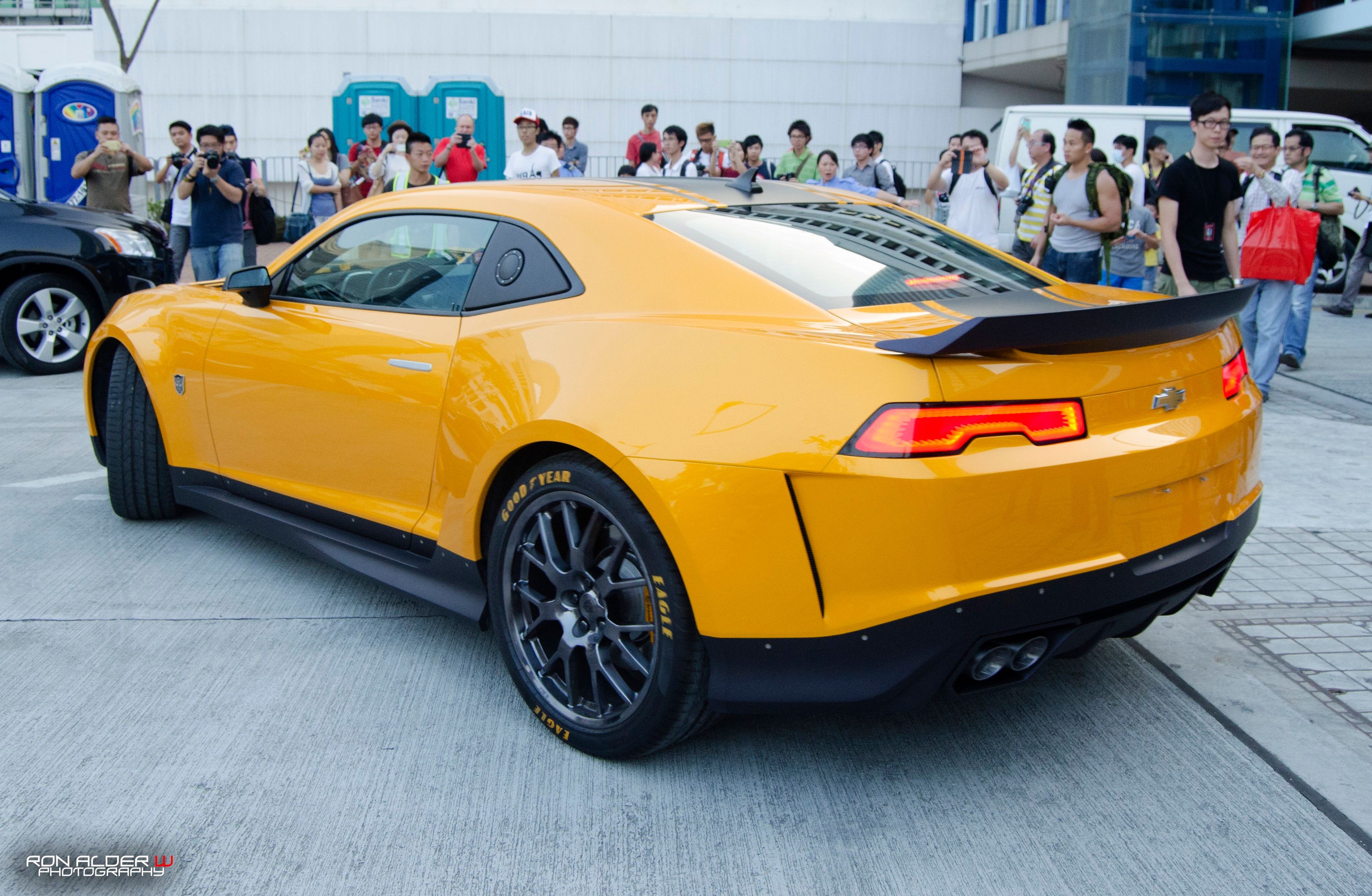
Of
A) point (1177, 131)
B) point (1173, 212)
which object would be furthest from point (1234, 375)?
point (1177, 131)

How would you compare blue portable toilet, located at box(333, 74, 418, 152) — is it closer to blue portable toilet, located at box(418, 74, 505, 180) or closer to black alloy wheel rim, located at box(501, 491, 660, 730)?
blue portable toilet, located at box(418, 74, 505, 180)

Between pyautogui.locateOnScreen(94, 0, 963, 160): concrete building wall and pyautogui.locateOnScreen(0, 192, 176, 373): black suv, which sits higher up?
pyautogui.locateOnScreen(94, 0, 963, 160): concrete building wall

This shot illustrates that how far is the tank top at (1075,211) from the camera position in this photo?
777 cm

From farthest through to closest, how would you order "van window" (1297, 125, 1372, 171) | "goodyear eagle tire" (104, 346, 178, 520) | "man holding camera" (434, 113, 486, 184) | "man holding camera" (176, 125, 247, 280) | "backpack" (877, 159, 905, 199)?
"van window" (1297, 125, 1372, 171) < "backpack" (877, 159, 905, 199) < "man holding camera" (434, 113, 486, 184) < "man holding camera" (176, 125, 247, 280) < "goodyear eagle tire" (104, 346, 178, 520)

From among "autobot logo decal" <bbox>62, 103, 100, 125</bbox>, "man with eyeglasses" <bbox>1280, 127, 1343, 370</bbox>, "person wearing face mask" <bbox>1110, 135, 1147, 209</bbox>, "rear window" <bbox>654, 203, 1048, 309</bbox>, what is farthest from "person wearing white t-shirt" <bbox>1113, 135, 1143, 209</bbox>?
"autobot logo decal" <bbox>62, 103, 100, 125</bbox>

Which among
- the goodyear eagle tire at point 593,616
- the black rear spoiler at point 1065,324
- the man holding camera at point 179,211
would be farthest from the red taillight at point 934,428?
the man holding camera at point 179,211

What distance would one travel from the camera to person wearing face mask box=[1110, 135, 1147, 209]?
31.9ft

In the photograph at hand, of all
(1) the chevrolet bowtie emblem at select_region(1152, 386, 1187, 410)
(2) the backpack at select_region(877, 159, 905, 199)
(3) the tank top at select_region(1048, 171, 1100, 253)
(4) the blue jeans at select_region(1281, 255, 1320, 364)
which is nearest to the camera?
(1) the chevrolet bowtie emblem at select_region(1152, 386, 1187, 410)

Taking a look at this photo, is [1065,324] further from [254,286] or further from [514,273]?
[254,286]

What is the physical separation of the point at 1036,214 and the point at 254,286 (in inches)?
237

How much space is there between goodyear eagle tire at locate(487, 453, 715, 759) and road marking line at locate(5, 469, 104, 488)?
349cm

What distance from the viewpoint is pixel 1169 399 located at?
8.90 feet

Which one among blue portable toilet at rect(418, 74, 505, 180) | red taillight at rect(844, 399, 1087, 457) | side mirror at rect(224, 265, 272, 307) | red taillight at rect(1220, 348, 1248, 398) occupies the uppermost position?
blue portable toilet at rect(418, 74, 505, 180)

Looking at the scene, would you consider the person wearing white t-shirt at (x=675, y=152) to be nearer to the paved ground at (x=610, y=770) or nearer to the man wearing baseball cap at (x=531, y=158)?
the man wearing baseball cap at (x=531, y=158)
